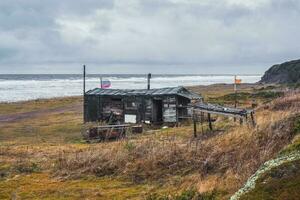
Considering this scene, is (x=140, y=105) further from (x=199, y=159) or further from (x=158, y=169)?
(x=199, y=159)

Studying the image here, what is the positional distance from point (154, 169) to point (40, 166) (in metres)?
5.96

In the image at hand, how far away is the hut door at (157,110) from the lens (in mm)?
39219

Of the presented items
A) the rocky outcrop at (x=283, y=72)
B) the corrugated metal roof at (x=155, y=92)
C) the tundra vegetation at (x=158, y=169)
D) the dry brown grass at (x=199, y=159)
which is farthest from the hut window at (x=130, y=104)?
the rocky outcrop at (x=283, y=72)

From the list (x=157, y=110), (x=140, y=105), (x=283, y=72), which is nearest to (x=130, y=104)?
(x=140, y=105)

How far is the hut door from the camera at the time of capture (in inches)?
1544

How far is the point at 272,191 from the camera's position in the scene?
16.8 ft

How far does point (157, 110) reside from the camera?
1570 inches

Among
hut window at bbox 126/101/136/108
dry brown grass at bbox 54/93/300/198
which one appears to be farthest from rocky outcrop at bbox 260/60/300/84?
dry brown grass at bbox 54/93/300/198

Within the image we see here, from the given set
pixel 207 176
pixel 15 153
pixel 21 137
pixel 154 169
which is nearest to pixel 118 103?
pixel 21 137

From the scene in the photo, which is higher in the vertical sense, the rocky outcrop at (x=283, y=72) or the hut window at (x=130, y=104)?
the rocky outcrop at (x=283, y=72)

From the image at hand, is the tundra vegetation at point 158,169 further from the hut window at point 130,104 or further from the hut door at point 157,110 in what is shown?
the hut window at point 130,104

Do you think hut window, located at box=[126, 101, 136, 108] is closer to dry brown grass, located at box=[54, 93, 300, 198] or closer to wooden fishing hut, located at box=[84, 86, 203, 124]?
wooden fishing hut, located at box=[84, 86, 203, 124]

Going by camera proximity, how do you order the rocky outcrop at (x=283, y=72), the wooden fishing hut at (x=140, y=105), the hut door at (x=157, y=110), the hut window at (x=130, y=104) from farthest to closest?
1. the rocky outcrop at (x=283, y=72)
2. the hut window at (x=130, y=104)
3. the hut door at (x=157, y=110)
4. the wooden fishing hut at (x=140, y=105)

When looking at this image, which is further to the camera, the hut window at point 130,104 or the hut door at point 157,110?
the hut window at point 130,104
